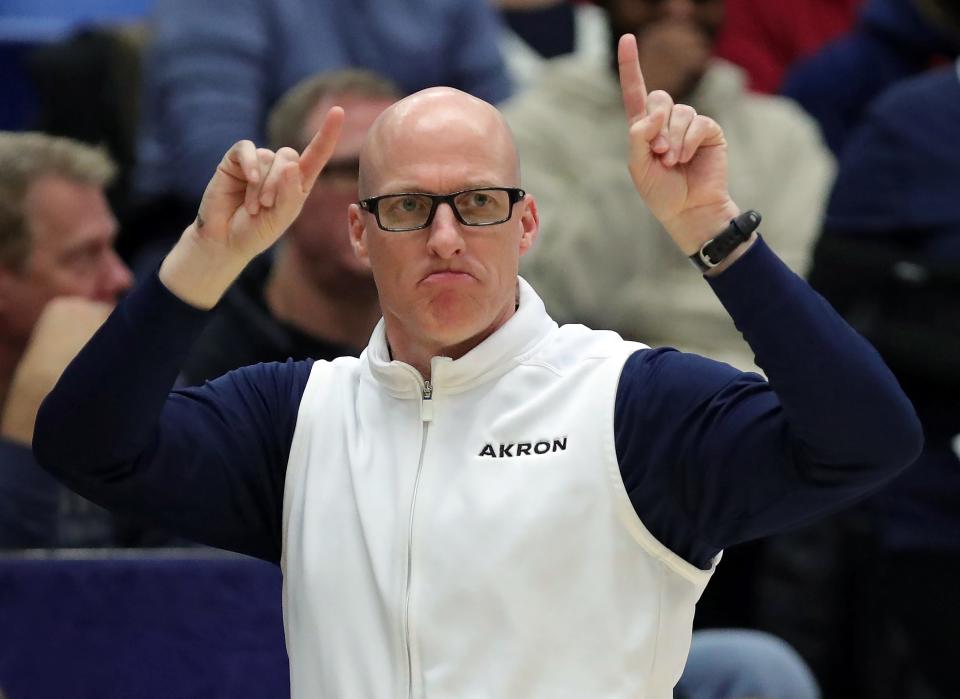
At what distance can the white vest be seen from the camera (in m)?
2.29

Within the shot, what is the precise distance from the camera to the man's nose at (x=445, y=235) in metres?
2.32

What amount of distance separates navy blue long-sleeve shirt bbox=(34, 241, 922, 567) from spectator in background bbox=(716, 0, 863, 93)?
12.2ft

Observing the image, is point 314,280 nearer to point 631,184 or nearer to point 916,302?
point 631,184

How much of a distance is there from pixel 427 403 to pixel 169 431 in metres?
0.36

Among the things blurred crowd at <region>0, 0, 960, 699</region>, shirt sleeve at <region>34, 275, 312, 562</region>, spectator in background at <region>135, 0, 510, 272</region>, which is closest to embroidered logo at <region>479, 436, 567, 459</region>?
shirt sleeve at <region>34, 275, 312, 562</region>

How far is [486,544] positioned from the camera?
7.57 feet

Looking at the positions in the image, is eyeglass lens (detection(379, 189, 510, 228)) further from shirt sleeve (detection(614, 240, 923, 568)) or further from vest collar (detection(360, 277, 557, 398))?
shirt sleeve (detection(614, 240, 923, 568))

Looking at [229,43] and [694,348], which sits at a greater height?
[229,43]

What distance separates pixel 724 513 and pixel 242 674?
1164 mm

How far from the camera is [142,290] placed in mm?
2381

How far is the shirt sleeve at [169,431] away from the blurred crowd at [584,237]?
1028mm

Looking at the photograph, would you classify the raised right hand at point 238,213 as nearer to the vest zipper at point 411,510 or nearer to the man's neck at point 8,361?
the vest zipper at point 411,510

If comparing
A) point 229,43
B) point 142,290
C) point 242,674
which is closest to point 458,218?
point 142,290

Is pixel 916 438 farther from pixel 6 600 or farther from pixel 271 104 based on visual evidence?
pixel 271 104
